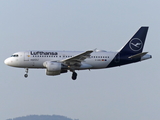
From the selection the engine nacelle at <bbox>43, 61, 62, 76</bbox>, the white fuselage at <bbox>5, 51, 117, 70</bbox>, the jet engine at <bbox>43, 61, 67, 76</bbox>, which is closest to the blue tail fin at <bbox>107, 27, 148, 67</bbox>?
the white fuselage at <bbox>5, 51, 117, 70</bbox>

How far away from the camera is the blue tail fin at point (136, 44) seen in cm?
6469

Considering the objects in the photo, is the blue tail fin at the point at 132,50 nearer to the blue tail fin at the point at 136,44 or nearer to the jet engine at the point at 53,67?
the blue tail fin at the point at 136,44

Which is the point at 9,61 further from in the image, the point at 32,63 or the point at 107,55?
the point at 107,55

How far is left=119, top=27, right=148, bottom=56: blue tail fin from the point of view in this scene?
212 ft

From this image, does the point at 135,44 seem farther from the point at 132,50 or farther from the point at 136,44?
the point at 132,50

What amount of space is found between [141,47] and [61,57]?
43.7 ft

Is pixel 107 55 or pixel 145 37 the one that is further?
pixel 145 37

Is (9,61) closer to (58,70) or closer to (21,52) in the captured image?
(21,52)

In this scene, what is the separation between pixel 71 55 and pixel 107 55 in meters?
5.45

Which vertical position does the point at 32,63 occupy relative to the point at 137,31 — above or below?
below

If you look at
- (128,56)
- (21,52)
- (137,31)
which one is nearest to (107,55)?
(128,56)

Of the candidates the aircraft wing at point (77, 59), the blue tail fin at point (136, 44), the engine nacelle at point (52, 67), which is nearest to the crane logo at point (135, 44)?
the blue tail fin at point (136, 44)

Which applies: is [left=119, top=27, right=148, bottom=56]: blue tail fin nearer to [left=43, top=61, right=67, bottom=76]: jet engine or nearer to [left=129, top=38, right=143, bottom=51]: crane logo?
[left=129, top=38, right=143, bottom=51]: crane logo

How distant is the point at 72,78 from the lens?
62719 millimetres
